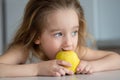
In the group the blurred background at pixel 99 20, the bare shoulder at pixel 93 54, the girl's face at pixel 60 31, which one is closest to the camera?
the girl's face at pixel 60 31

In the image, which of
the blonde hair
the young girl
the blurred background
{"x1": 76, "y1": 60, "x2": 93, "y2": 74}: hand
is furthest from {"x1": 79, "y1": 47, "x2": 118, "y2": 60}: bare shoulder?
the blurred background

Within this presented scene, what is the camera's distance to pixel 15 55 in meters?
1.08

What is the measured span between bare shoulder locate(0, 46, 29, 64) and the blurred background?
83 centimetres

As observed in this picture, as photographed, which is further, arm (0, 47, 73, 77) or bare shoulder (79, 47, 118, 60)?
bare shoulder (79, 47, 118, 60)

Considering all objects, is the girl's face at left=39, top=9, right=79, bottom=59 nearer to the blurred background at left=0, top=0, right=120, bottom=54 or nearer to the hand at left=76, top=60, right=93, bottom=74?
the hand at left=76, top=60, right=93, bottom=74

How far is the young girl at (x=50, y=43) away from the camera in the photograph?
89cm

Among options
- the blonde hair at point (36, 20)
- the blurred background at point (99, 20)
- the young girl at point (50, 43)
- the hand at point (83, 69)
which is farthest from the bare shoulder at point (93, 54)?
the blurred background at point (99, 20)

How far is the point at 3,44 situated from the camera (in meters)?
1.97

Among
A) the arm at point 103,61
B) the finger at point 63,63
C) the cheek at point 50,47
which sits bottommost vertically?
the arm at point 103,61

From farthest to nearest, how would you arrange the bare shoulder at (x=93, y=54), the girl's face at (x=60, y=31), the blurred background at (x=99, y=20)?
the blurred background at (x=99, y=20) < the bare shoulder at (x=93, y=54) < the girl's face at (x=60, y=31)

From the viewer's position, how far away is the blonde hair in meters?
1.04

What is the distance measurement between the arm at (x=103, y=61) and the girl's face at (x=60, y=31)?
0.32ft

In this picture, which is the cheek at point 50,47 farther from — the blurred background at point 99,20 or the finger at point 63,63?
the blurred background at point 99,20

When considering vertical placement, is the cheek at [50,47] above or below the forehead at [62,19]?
below
